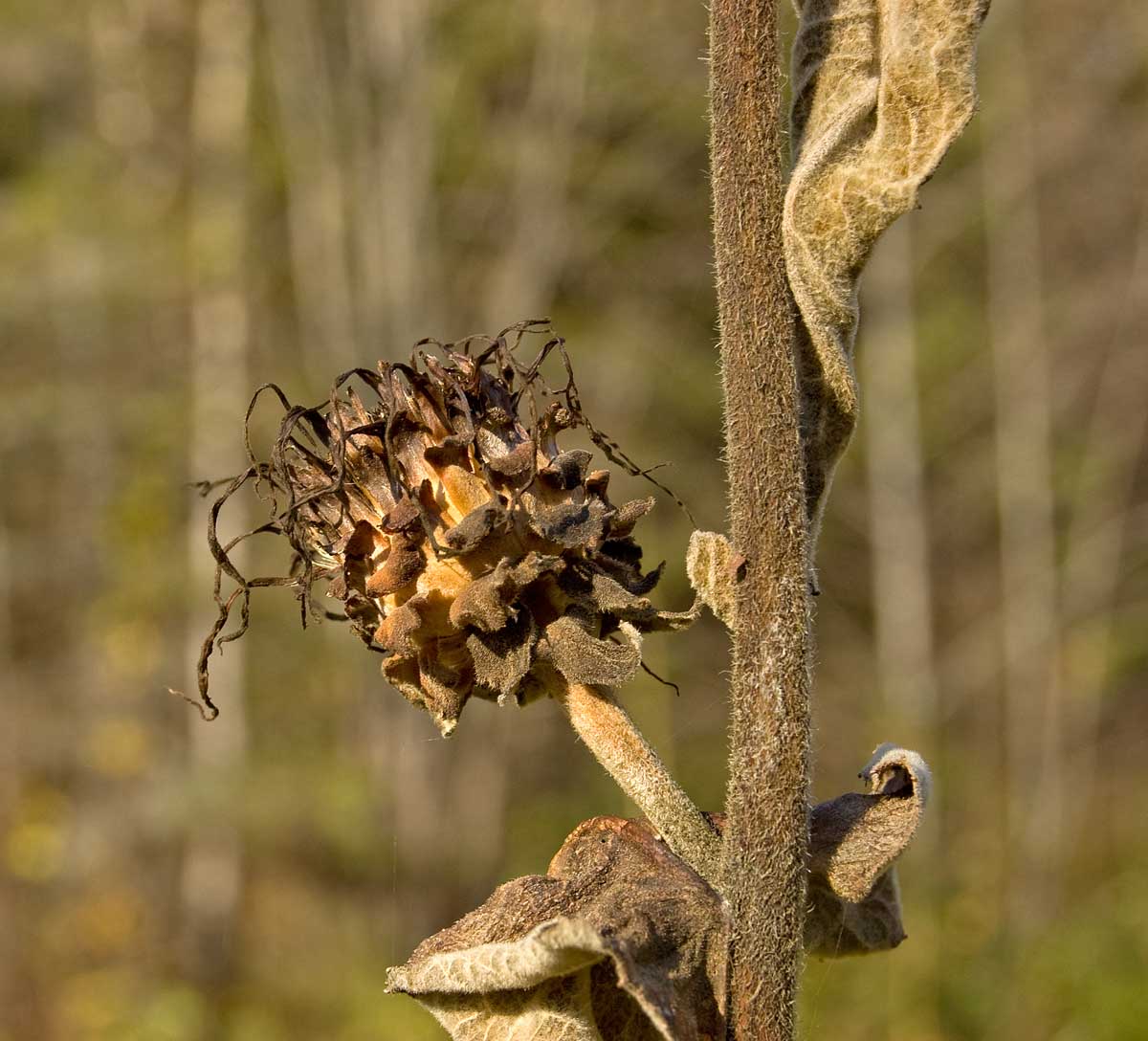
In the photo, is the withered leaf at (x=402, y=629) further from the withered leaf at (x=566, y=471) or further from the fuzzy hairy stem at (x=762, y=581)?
the fuzzy hairy stem at (x=762, y=581)

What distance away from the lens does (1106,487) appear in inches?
390

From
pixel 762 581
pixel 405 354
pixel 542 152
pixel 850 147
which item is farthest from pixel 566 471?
pixel 542 152

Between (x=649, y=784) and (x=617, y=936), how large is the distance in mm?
186

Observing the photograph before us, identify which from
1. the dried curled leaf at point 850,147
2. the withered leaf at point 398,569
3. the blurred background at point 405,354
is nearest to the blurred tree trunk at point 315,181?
the blurred background at point 405,354

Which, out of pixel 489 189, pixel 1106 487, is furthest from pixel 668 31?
pixel 1106 487

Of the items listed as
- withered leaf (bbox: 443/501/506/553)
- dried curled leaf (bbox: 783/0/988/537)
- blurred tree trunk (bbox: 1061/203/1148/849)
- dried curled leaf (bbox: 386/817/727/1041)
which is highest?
blurred tree trunk (bbox: 1061/203/1148/849)

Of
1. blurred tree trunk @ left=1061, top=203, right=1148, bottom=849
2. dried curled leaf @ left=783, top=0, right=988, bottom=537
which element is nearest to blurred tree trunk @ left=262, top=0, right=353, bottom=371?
blurred tree trunk @ left=1061, top=203, right=1148, bottom=849

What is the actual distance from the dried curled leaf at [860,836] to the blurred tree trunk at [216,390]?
7.34 metres

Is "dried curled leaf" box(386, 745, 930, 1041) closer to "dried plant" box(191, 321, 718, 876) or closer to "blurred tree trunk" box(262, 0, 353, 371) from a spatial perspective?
"dried plant" box(191, 321, 718, 876)

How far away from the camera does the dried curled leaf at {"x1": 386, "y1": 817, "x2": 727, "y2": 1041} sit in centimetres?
118

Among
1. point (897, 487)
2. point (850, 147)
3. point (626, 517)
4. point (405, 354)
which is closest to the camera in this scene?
point (850, 147)

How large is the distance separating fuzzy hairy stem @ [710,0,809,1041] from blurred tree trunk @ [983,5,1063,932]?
28.8ft

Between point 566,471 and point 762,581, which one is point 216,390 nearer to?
point 566,471

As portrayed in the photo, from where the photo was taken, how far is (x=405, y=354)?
8531 millimetres
